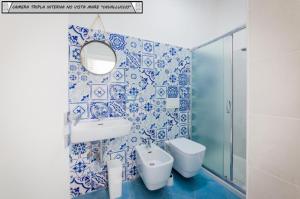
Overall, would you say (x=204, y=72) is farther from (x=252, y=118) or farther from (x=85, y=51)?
(x=252, y=118)

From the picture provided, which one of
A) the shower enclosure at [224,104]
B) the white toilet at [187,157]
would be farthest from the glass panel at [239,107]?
the white toilet at [187,157]

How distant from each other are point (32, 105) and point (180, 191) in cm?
172

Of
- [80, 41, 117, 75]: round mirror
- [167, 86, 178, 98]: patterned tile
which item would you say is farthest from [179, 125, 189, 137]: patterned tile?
[80, 41, 117, 75]: round mirror

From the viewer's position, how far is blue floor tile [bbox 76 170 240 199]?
1.66 m

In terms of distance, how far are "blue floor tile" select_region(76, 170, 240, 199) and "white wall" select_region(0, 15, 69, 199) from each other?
4.39 ft

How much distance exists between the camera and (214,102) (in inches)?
80.3

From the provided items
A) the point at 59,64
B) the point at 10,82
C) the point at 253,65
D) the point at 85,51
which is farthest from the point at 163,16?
the point at 10,82

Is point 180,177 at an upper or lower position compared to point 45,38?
lower

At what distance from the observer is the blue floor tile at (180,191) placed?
65.3 inches

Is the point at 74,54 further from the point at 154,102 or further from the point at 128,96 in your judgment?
the point at 154,102

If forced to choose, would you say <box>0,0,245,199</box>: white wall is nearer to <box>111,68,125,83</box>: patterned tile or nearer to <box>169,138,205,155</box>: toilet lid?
<box>111,68,125,83</box>: patterned tile

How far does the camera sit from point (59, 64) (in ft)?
1.74

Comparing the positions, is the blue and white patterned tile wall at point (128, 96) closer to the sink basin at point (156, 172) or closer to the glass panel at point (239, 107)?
the sink basin at point (156, 172)

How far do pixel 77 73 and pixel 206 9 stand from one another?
6.95ft
